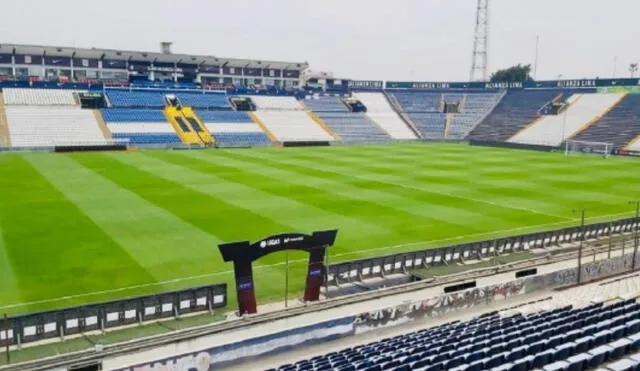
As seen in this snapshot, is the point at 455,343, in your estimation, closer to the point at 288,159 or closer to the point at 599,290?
the point at 599,290

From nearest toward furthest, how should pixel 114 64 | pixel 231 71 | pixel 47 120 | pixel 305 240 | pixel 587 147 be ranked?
pixel 305 240
pixel 47 120
pixel 587 147
pixel 114 64
pixel 231 71

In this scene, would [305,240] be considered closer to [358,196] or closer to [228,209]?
[228,209]

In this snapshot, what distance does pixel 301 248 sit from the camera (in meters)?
19.4

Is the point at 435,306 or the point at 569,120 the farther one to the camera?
the point at 569,120

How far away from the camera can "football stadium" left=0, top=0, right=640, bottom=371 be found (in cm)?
1498

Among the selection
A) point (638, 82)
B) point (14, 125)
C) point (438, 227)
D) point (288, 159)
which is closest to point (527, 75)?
point (638, 82)

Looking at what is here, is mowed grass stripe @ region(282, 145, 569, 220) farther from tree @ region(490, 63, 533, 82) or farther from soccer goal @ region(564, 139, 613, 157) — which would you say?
tree @ region(490, 63, 533, 82)

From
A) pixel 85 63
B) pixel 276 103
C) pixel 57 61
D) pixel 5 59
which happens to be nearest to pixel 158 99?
pixel 85 63

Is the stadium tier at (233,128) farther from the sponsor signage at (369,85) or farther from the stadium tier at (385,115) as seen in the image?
the sponsor signage at (369,85)

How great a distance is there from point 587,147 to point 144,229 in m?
66.9

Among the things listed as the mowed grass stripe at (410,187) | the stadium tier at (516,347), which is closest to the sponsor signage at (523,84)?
the mowed grass stripe at (410,187)

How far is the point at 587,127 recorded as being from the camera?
278 ft

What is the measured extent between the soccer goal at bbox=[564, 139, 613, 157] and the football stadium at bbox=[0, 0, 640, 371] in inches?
11.2

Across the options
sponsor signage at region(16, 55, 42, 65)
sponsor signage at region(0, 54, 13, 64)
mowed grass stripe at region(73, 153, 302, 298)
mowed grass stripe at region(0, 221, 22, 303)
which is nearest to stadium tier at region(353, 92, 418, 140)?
mowed grass stripe at region(73, 153, 302, 298)
